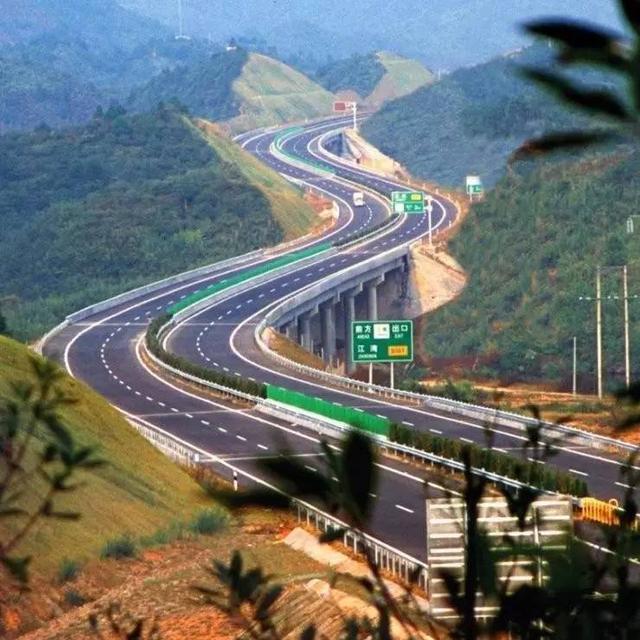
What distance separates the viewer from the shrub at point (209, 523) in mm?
29953

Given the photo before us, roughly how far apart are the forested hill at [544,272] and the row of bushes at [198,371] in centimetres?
1542

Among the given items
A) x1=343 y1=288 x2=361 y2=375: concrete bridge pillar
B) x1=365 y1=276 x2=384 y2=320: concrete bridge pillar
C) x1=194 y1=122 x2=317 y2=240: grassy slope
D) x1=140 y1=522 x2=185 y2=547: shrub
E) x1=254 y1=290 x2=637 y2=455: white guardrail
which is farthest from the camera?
x1=194 y1=122 x2=317 y2=240: grassy slope

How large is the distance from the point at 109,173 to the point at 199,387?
78955 mm

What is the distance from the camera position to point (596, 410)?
55188 millimetres

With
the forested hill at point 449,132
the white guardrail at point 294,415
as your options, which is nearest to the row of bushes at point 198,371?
the white guardrail at point 294,415

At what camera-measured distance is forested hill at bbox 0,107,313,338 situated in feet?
374

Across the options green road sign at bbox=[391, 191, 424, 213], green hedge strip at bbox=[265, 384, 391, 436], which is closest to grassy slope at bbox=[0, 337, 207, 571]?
green hedge strip at bbox=[265, 384, 391, 436]

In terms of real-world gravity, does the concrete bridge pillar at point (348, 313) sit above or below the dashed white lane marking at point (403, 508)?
below

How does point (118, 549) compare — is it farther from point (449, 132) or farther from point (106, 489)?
point (449, 132)

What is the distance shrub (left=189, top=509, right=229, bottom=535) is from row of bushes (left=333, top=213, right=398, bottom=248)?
76.4 meters

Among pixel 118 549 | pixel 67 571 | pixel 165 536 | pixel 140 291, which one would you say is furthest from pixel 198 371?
pixel 67 571

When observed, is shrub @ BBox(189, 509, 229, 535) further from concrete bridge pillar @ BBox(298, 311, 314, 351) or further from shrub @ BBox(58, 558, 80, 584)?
concrete bridge pillar @ BBox(298, 311, 314, 351)

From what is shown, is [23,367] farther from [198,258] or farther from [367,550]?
[198,258]

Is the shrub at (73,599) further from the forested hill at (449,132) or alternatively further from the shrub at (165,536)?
the forested hill at (449,132)
